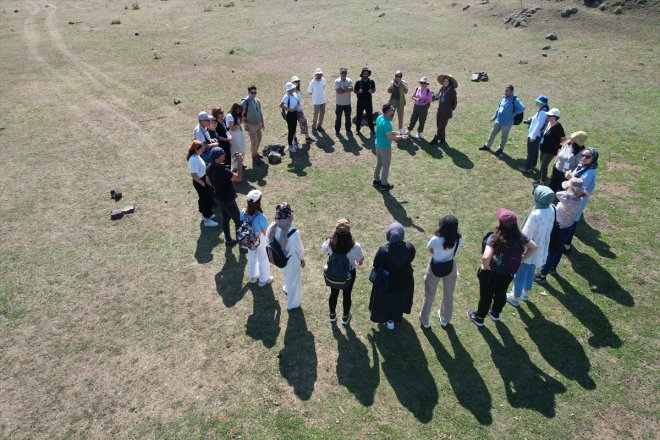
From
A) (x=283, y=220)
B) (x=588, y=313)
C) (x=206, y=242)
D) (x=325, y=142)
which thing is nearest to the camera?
(x=283, y=220)

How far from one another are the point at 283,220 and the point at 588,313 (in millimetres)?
5977

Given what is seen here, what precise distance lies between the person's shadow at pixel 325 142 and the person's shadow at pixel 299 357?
7.60 m

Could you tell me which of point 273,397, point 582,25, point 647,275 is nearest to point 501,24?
point 582,25

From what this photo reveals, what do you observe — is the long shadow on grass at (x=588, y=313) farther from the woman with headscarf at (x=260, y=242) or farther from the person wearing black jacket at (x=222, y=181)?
the person wearing black jacket at (x=222, y=181)

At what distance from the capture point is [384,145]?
11.4m

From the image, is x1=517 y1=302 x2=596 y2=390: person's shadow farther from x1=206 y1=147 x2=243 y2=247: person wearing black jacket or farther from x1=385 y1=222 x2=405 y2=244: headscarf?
x1=206 y1=147 x2=243 y2=247: person wearing black jacket

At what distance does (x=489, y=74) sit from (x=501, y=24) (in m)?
11.1

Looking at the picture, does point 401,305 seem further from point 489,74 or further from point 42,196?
point 489,74

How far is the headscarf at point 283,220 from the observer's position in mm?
7137

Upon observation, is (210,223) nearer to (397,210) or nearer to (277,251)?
(277,251)

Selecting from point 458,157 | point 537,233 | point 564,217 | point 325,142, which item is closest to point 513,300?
point 537,233

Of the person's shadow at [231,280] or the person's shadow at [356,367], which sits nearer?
the person's shadow at [356,367]

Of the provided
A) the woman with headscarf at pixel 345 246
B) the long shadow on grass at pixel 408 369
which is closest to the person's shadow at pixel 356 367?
the long shadow on grass at pixel 408 369

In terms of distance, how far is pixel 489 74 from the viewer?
2091cm
